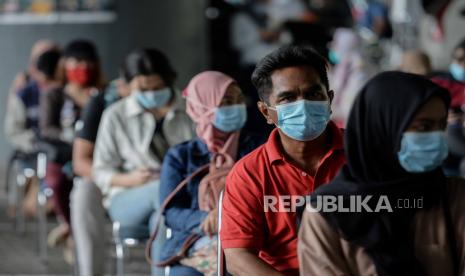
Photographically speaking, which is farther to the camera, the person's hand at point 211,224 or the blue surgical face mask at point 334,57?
the blue surgical face mask at point 334,57

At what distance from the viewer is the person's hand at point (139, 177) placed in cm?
626

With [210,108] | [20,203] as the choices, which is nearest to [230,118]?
[210,108]

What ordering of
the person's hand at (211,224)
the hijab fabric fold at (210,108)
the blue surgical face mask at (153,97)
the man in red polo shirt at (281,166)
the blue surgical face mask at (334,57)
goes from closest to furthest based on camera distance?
the man in red polo shirt at (281,166)
the person's hand at (211,224)
the hijab fabric fold at (210,108)
the blue surgical face mask at (153,97)
the blue surgical face mask at (334,57)

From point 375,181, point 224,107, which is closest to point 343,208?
point 375,181

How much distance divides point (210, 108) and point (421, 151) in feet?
6.29

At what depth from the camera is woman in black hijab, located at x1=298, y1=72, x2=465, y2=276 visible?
3.41 m

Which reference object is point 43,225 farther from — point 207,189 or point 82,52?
point 207,189

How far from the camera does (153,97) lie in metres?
6.45

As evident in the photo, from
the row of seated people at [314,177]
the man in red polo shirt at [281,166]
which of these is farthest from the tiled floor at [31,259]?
the man in red polo shirt at [281,166]

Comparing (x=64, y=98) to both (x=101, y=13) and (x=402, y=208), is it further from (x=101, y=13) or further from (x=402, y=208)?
(x=402, y=208)

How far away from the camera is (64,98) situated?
848 cm

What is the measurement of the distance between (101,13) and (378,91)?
917 cm

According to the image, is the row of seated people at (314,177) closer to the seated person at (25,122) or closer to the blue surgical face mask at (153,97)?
the blue surgical face mask at (153,97)

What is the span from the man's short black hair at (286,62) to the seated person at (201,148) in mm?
749
